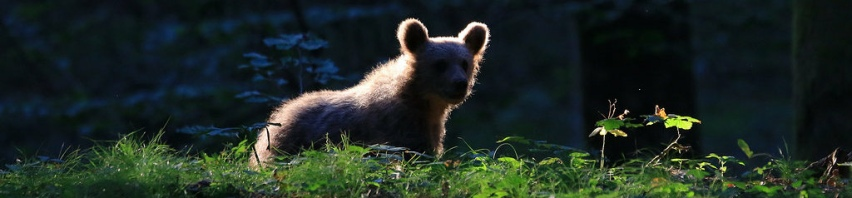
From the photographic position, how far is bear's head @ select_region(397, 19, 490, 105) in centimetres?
745

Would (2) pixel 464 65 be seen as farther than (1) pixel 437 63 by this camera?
Yes

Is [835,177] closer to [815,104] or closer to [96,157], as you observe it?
[815,104]

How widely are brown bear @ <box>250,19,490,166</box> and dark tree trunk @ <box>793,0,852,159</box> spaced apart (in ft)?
7.27

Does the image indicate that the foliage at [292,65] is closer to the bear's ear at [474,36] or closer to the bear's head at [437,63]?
the bear's head at [437,63]

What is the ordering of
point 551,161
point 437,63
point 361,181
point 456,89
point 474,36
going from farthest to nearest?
point 474,36, point 437,63, point 456,89, point 551,161, point 361,181

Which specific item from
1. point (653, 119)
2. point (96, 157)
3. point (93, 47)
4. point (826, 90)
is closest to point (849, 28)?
point (826, 90)

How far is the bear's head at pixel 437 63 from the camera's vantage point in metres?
7.45

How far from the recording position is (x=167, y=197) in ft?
15.5

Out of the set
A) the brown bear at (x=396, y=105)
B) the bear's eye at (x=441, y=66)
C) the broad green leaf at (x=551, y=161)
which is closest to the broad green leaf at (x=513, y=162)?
the broad green leaf at (x=551, y=161)

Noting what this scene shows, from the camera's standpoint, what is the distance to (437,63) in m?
7.57

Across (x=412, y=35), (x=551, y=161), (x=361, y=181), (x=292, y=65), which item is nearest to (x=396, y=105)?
(x=412, y=35)

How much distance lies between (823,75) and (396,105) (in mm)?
2814

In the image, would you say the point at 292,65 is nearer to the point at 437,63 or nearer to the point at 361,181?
the point at 437,63

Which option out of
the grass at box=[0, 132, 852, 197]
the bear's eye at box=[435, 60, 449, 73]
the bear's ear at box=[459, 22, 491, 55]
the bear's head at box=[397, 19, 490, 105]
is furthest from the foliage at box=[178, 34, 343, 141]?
the grass at box=[0, 132, 852, 197]
